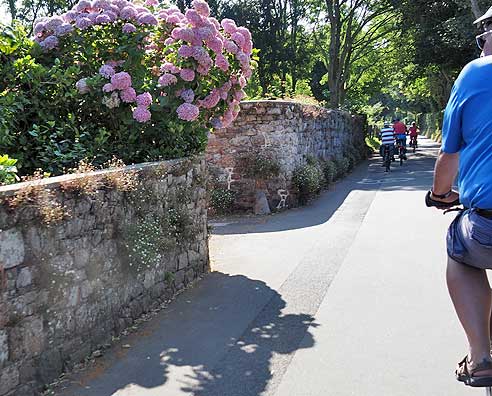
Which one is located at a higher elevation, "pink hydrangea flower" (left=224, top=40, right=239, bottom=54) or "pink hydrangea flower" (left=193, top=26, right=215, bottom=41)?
"pink hydrangea flower" (left=193, top=26, right=215, bottom=41)

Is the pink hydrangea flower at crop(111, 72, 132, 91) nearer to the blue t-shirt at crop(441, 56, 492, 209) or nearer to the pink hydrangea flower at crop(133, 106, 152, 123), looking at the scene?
the pink hydrangea flower at crop(133, 106, 152, 123)

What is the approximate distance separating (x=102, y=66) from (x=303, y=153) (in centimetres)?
842

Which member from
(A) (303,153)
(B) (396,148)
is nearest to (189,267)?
(A) (303,153)

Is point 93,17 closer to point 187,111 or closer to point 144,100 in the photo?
point 144,100

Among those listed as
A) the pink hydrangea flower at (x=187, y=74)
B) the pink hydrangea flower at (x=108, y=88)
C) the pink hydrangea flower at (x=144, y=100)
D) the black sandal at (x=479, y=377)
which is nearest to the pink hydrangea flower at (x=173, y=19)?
the pink hydrangea flower at (x=187, y=74)

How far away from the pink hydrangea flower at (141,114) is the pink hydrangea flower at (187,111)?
1.36ft

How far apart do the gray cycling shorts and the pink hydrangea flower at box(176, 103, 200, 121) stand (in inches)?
177

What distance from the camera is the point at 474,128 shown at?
255 cm

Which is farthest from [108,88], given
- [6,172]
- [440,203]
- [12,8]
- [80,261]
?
[12,8]

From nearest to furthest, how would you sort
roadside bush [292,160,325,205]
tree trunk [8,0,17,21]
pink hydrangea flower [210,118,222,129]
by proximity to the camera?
pink hydrangea flower [210,118,222,129] → roadside bush [292,160,325,205] → tree trunk [8,0,17,21]

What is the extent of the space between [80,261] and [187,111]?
276 cm

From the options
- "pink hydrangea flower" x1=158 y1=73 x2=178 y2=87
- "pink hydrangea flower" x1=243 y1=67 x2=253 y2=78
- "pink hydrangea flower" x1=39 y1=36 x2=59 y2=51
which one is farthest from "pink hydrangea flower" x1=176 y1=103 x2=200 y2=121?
"pink hydrangea flower" x1=39 y1=36 x2=59 y2=51

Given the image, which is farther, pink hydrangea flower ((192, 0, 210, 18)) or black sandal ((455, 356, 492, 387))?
pink hydrangea flower ((192, 0, 210, 18))

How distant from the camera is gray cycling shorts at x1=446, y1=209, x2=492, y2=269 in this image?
2.51 m
